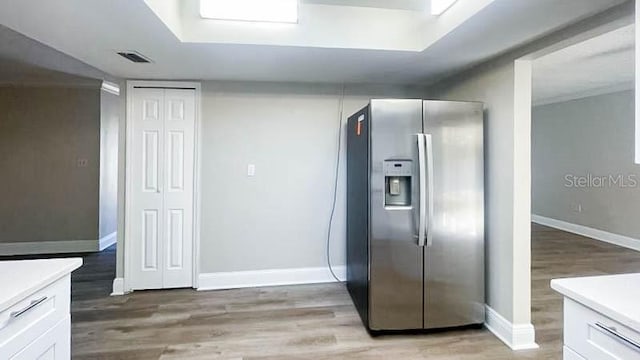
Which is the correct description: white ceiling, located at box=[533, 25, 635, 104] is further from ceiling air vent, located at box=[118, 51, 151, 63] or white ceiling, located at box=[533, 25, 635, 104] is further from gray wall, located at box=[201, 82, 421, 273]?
ceiling air vent, located at box=[118, 51, 151, 63]

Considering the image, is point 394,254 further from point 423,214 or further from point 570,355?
point 570,355

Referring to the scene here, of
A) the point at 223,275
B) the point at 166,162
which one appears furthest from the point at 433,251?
the point at 166,162

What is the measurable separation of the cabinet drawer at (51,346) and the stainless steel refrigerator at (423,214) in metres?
1.90

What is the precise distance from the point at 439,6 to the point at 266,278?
9.60 feet

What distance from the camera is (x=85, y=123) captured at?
5.15 metres

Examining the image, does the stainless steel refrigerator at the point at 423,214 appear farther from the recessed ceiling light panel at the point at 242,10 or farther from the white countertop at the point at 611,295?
the white countertop at the point at 611,295

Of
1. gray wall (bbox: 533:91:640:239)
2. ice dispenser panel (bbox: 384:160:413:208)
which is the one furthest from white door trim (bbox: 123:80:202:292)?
gray wall (bbox: 533:91:640:239)

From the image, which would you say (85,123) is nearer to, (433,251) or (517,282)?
(433,251)

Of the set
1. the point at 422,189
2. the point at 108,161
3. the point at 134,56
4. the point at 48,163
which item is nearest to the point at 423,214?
the point at 422,189

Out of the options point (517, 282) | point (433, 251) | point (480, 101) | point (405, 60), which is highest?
point (405, 60)

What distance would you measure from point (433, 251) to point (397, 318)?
57 centimetres

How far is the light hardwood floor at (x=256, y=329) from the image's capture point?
2.47m

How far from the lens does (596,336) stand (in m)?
1.22

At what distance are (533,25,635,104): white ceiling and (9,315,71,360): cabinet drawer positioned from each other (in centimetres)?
377
